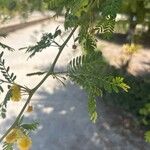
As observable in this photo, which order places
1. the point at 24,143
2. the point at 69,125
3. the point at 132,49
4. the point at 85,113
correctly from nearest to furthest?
the point at 24,143, the point at 69,125, the point at 85,113, the point at 132,49

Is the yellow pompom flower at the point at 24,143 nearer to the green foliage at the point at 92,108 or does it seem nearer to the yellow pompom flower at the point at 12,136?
the yellow pompom flower at the point at 12,136

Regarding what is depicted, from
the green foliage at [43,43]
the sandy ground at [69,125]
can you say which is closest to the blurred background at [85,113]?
the sandy ground at [69,125]

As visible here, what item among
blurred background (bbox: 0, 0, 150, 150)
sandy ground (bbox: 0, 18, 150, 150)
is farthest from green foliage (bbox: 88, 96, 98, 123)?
sandy ground (bbox: 0, 18, 150, 150)

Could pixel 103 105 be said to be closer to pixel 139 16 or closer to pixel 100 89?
pixel 139 16

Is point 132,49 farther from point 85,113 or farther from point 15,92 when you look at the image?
point 15,92

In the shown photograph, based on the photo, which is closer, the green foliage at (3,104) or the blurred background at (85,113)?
the green foliage at (3,104)

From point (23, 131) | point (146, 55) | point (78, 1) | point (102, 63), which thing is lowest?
point (146, 55)

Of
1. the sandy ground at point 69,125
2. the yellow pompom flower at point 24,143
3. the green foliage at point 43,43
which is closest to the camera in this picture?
the yellow pompom flower at point 24,143

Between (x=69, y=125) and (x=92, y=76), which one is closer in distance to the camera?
(x=92, y=76)

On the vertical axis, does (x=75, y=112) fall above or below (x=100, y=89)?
below

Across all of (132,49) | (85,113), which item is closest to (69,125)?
(85,113)

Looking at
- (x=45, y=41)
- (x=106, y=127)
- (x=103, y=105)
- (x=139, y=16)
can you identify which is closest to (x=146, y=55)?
(x=139, y=16)
